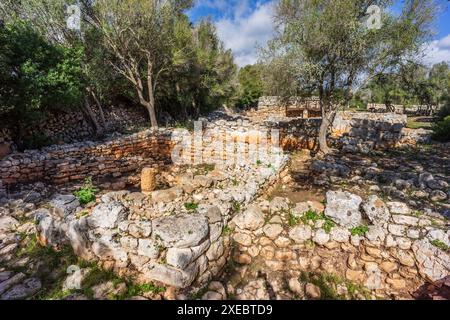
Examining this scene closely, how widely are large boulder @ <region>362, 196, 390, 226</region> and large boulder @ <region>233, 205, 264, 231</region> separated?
213cm

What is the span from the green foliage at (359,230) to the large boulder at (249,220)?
1.76 meters

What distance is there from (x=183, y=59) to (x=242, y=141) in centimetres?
762

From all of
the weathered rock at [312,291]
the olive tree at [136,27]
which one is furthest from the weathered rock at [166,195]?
the olive tree at [136,27]

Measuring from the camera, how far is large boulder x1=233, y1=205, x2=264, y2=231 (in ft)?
15.3

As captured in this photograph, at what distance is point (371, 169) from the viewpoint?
7758 mm

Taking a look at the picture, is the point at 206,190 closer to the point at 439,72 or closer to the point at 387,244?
the point at 387,244

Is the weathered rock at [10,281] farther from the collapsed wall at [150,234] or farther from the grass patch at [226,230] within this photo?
the grass patch at [226,230]

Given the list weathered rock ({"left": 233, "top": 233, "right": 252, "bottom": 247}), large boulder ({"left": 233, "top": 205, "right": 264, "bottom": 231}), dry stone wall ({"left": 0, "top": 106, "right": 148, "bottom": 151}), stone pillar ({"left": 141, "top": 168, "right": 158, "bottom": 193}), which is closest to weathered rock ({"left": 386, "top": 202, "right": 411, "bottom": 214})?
large boulder ({"left": 233, "top": 205, "right": 264, "bottom": 231})

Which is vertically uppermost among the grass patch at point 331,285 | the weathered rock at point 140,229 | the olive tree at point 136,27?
the olive tree at point 136,27

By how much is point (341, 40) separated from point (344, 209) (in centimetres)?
638

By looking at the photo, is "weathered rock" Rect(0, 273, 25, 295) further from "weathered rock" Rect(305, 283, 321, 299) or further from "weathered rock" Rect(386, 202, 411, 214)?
"weathered rock" Rect(386, 202, 411, 214)

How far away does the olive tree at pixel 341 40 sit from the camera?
7648mm
